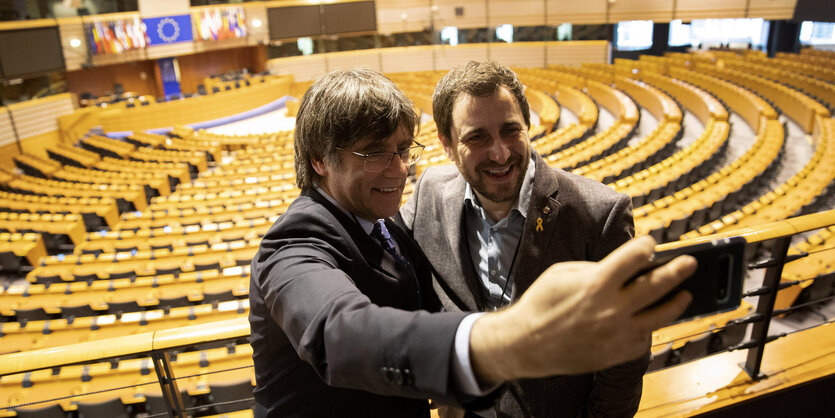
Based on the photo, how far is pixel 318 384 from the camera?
1252mm

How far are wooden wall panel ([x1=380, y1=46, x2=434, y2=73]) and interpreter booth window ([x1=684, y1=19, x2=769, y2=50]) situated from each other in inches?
454

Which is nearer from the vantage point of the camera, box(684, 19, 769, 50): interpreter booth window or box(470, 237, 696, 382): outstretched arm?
box(470, 237, 696, 382): outstretched arm

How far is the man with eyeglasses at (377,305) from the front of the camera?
0.67 meters

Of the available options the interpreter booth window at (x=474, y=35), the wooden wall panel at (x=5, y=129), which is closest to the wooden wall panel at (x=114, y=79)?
the wooden wall panel at (x=5, y=129)

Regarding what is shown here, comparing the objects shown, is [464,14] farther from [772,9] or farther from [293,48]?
[772,9]

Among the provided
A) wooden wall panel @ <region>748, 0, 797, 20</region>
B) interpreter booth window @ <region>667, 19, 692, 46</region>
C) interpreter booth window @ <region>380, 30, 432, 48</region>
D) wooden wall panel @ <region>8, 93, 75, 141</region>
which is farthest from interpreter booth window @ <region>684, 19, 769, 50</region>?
wooden wall panel @ <region>8, 93, 75, 141</region>

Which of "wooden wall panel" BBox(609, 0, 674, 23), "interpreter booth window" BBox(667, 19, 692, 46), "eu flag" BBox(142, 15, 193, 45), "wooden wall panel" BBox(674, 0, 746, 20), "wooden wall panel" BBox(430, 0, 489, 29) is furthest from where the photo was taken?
"wooden wall panel" BBox(430, 0, 489, 29)

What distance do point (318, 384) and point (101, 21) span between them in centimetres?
2207

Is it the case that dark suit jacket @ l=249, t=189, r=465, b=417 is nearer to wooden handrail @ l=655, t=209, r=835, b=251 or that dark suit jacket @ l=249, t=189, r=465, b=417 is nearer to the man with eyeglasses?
the man with eyeglasses

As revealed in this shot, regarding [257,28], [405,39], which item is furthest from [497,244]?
[405,39]

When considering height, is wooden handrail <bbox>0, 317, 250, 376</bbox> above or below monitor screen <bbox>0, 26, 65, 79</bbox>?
below

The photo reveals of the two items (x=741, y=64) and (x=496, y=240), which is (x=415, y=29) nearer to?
(x=741, y=64)

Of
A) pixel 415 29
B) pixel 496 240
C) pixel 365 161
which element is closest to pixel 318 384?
pixel 365 161

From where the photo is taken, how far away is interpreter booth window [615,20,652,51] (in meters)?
23.0
